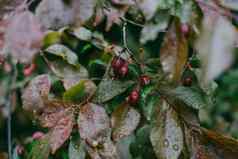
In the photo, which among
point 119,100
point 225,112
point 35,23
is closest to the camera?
point 35,23

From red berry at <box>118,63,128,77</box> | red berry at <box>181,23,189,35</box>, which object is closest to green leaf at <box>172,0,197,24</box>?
red berry at <box>181,23,189,35</box>

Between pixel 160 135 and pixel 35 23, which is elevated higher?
pixel 35 23

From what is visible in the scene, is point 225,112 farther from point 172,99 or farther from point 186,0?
point 186,0

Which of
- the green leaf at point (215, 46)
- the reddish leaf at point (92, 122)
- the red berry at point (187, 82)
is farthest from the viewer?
the red berry at point (187, 82)

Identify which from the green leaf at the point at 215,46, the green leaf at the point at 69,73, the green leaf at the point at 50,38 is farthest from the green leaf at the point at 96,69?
the green leaf at the point at 215,46

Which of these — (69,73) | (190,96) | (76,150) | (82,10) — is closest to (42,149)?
(76,150)

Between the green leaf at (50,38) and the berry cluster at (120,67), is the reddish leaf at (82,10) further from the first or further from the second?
the green leaf at (50,38)

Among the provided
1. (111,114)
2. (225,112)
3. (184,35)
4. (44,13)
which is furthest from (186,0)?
(225,112)
